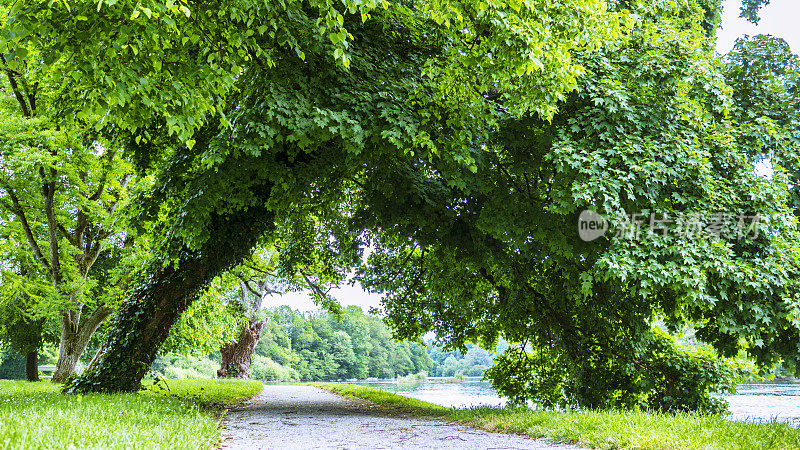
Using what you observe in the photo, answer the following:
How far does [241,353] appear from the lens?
2317 cm

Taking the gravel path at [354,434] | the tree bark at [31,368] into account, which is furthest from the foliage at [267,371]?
the gravel path at [354,434]

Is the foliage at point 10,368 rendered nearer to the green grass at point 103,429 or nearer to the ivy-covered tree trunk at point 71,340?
the ivy-covered tree trunk at point 71,340

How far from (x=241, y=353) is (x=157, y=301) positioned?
14344 mm

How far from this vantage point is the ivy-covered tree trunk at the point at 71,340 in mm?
14965

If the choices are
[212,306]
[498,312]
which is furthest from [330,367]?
[498,312]

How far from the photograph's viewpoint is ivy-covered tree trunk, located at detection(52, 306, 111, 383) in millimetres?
14965

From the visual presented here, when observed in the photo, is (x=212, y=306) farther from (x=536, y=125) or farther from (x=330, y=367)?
(x=330, y=367)

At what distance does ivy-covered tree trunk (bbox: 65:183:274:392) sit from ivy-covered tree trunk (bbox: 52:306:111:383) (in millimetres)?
6315

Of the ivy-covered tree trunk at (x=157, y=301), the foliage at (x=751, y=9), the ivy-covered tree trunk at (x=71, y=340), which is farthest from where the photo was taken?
the ivy-covered tree trunk at (x=71, y=340)

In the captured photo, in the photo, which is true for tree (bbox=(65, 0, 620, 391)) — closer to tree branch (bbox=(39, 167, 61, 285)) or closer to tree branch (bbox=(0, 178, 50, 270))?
tree branch (bbox=(39, 167, 61, 285))

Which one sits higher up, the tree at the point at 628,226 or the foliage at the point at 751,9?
the foliage at the point at 751,9

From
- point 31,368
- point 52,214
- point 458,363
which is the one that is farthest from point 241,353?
point 458,363

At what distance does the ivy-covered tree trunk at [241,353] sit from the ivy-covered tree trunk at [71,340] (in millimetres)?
7407

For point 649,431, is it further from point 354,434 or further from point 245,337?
point 245,337
